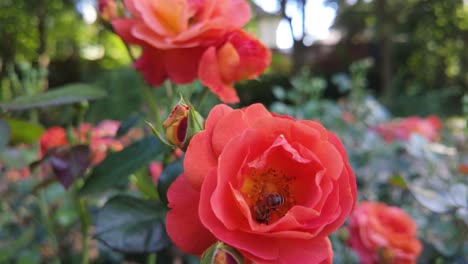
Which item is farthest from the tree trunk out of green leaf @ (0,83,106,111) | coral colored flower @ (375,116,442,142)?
green leaf @ (0,83,106,111)

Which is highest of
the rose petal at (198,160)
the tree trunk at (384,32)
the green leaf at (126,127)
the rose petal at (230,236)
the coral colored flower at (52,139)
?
the rose petal at (198,160)

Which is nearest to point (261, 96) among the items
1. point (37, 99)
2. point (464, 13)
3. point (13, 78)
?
point (13, 78)

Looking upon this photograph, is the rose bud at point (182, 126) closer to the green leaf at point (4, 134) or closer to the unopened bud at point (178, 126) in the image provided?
the unopened bud at point (178, 126)

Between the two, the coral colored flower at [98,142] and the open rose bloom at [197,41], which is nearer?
the open rose bloom at [197,41]

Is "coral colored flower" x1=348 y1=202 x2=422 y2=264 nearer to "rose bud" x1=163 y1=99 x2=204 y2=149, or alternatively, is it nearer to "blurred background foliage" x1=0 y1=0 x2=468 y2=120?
"rose bud" x1=163 y1=99 x2=204 y2=149

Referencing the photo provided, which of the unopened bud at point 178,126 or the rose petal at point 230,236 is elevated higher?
the unopened bud at point 178,126

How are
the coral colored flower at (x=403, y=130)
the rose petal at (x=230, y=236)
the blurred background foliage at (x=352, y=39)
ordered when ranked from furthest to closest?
the blurred background foliage at (x=352, y=39)
the coral colored flower at (x=403, y=130)
the rose petal at (x=230, y=236)

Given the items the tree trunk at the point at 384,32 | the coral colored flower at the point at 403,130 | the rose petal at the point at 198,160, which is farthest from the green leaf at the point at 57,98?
the tree trunk at the point at 384,32
